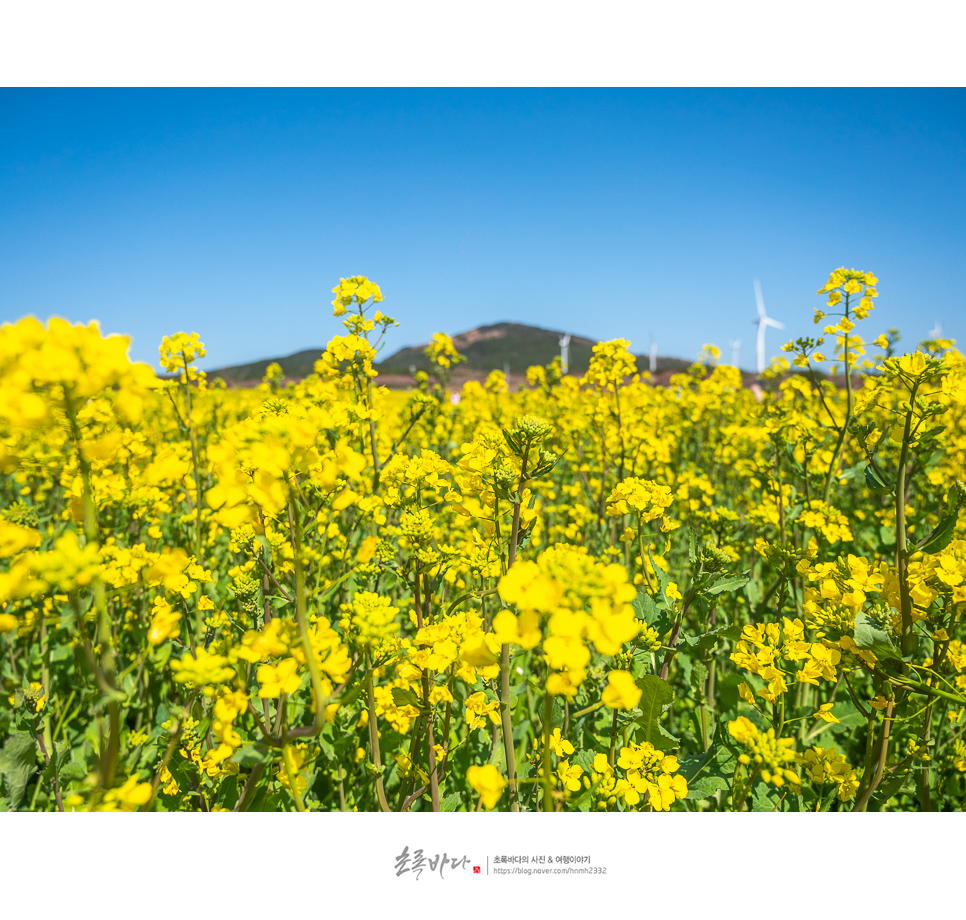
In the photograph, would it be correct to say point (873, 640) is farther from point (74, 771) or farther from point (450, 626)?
point (74, 771)

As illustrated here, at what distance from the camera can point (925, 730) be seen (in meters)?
1.80

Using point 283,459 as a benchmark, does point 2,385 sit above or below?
above

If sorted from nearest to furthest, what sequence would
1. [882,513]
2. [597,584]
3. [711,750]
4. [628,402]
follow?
[597,584] → [711,750] → [882,513] → [628,402]

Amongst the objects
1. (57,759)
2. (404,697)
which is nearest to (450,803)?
(404,697)

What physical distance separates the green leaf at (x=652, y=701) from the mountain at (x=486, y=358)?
1.91 m

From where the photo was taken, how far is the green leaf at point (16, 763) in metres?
1.95

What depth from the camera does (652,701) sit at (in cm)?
159

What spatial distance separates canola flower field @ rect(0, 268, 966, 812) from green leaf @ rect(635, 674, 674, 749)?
10 mm

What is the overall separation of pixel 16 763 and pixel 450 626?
187 cm

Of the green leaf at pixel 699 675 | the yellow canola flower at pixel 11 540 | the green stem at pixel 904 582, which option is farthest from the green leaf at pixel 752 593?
the yellow canola flower at pixel 11 540
